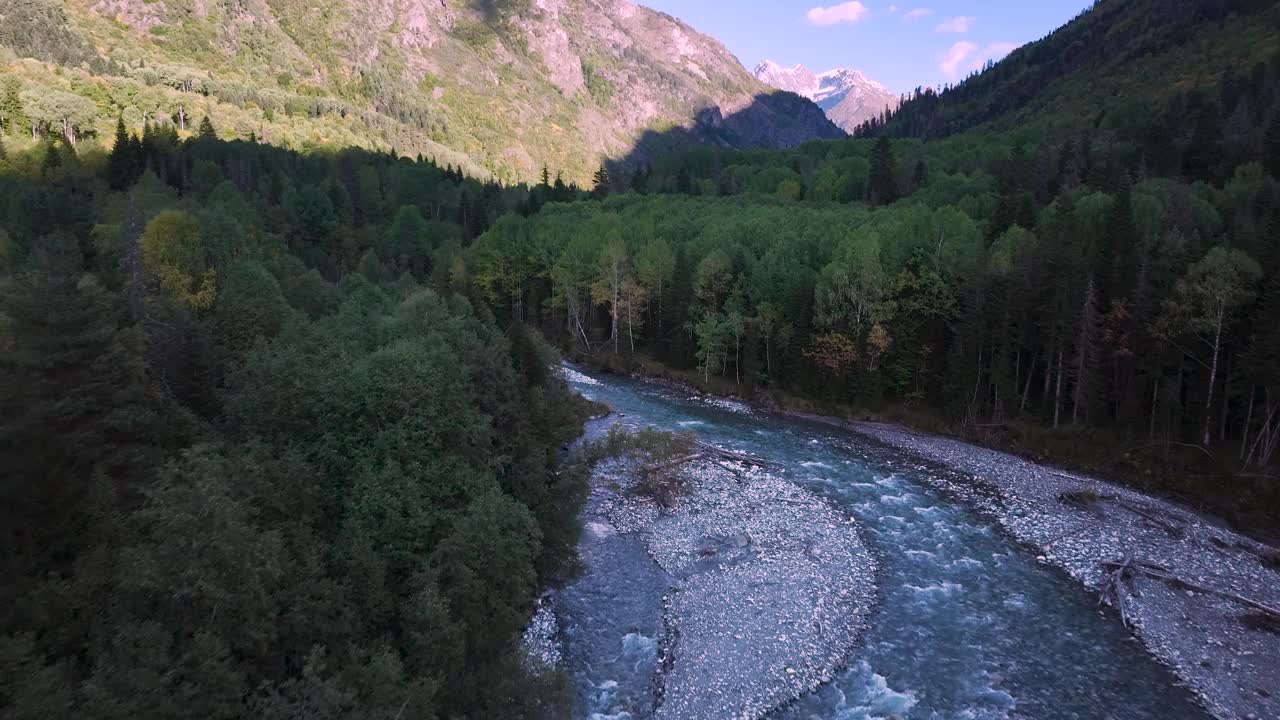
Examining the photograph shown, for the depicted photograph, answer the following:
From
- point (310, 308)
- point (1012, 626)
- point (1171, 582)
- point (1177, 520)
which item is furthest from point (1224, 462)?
point (310, 308)

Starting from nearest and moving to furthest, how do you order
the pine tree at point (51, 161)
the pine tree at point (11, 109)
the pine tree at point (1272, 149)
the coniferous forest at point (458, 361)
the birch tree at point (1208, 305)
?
the coniferous forest at point (458, 361)
the birch tree at point (1208, 305)
the pine tree at point (1272, 149)
the pine tree at point (51, 161)
the pine tree at point (11, 109)

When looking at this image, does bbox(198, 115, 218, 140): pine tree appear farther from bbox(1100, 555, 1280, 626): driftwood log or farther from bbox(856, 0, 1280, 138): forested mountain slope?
bbox(856, 0, 1280, 138): forested mountain slope

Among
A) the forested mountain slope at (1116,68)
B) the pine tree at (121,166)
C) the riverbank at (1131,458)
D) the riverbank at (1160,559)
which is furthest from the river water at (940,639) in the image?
the forested mountain slope at (1116,68)

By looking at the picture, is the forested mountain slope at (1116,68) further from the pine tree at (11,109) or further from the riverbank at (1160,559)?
the pine tree at (11,109)

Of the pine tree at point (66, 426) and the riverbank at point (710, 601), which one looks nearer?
the pine tree at point (66, 426)

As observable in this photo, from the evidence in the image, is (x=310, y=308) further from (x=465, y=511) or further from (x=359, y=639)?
(x=359, y=639)

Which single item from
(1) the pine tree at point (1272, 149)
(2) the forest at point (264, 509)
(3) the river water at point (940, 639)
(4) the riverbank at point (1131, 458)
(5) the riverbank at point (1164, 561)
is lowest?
(3) the river water at point (940, 639)

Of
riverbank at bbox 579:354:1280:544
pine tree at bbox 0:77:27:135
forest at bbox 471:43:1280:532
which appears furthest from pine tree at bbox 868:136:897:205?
pine tree at bbox 0:77:27:135
